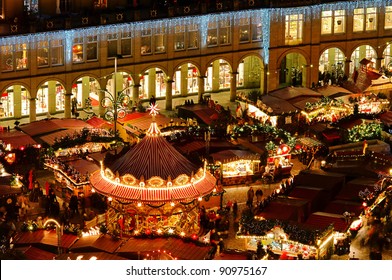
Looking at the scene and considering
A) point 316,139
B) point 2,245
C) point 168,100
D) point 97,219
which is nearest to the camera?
point 2,245

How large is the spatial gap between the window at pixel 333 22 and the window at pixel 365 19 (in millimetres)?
1180

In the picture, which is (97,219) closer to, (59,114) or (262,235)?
(262,235)

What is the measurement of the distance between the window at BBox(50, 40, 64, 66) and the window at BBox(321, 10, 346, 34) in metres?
20.8

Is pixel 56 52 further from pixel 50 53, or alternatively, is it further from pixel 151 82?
pixel 151 82

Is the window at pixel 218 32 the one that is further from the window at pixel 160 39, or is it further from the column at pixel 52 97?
the column at pixel 52 97

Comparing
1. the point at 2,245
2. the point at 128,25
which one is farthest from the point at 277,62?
the point at 2,245

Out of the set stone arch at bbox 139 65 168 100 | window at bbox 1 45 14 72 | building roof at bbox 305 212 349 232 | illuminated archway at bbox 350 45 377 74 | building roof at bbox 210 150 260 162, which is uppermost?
window at bbox 1 45 14 72

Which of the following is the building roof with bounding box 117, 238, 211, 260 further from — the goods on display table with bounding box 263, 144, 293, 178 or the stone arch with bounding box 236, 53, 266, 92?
the stone arch with bounding box 236, 53, 266, 92

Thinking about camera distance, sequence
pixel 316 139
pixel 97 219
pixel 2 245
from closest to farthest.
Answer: pixel 2 245
pixel 97 219
pixel 316 139

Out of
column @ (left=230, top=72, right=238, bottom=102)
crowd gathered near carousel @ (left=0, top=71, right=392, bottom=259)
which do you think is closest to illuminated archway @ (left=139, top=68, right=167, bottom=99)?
column @ (left=230, top=72, right=238, bottom=102)

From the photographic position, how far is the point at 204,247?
71.4 metres

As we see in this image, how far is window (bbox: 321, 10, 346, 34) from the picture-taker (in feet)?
364

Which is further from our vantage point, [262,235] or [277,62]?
[277,62]

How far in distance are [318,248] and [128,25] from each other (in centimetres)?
3569
